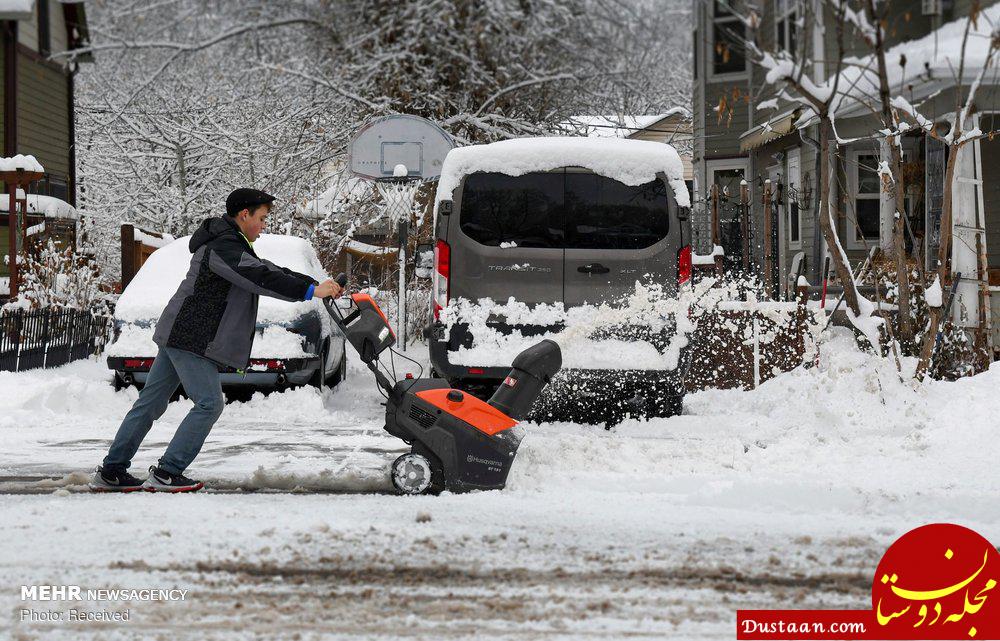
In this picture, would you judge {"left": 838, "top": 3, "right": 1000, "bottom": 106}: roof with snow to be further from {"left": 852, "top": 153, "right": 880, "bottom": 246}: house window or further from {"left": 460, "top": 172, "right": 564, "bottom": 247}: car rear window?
{"left": 460, "top": 172, "right": 564, "bottom": 247}: car rear window

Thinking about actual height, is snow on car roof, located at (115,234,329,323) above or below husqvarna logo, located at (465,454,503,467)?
above

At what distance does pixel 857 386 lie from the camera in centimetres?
955

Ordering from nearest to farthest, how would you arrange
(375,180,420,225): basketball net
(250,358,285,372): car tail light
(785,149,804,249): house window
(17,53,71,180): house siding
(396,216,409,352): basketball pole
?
(250,358,285,372): car tail light, (396,216,409,352): basketball pole, (375,180,420,225): basketball net, (785,149,804,249): house window, (17,53,71,180): house siding

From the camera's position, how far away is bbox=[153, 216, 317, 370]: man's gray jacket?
6395 mm

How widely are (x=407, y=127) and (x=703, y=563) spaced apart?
48.2 feet

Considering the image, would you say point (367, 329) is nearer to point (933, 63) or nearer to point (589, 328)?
point (589, 328)

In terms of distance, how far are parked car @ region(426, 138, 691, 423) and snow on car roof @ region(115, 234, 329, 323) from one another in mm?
1623

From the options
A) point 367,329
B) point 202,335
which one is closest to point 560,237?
point 367,329

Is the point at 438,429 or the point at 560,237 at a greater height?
the point at 560,237

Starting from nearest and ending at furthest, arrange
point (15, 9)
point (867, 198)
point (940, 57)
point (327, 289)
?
point (327, 289)
point (940, 57)
point (867, 198)
point (15, 9)

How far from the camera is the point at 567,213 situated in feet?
32.3

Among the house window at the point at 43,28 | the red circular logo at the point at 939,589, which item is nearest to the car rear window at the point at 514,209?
the red circular logo at the point at 939,589

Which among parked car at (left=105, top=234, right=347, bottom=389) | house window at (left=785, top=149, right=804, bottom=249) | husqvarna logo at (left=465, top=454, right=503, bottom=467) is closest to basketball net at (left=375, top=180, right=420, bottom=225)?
house window at (left=785, top=149, right=804, bottom=249)

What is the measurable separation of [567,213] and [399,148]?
922cm
